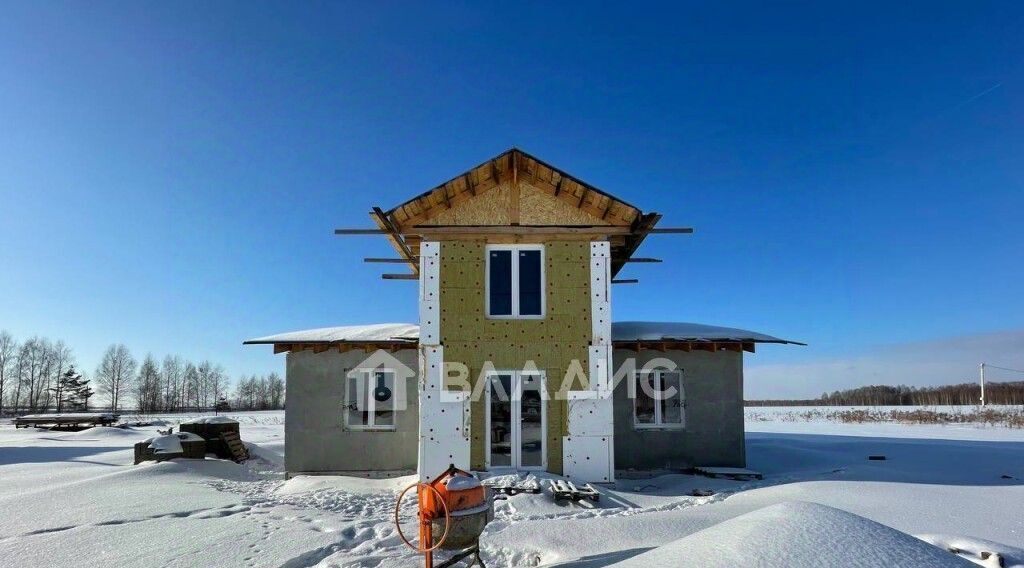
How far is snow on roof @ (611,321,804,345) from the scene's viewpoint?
14.1 metres

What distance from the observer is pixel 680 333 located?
48.0ft

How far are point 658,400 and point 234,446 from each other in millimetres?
13704

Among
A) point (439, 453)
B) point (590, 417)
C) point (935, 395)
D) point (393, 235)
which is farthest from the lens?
point (935, 395)

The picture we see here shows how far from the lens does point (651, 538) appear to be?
279 inches

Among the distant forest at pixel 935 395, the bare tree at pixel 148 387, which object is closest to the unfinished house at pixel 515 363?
the distant forest at pixel 935 395

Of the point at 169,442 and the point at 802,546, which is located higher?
the point at 802,546

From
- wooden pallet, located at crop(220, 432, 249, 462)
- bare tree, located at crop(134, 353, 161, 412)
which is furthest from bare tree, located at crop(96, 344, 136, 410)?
wooden pallet, located at crop(220, 432, 249, 462)

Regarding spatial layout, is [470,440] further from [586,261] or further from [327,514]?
[586,261]

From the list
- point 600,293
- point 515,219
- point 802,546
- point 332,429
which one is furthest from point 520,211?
point 802,546

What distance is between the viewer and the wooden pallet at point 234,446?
18.6 m

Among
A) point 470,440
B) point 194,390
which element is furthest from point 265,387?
point 470,440

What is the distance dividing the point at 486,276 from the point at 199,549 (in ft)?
24.2

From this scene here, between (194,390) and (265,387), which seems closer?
(194,390)

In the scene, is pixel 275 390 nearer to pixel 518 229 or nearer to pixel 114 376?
pixel 114 376
